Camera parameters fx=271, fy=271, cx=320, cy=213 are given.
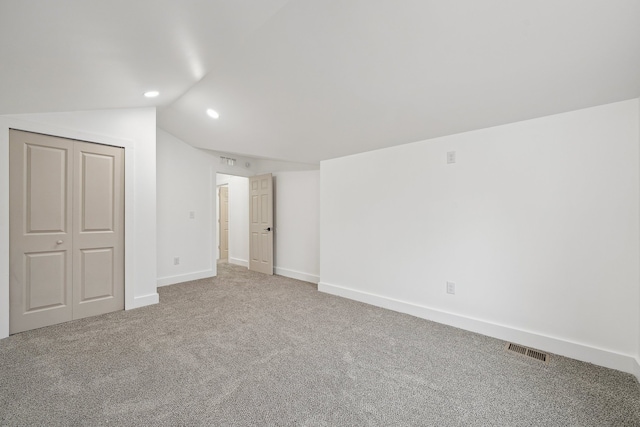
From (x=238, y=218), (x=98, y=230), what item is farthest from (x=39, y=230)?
(x=238, y=218)

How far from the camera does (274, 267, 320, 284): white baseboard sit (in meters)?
4.81

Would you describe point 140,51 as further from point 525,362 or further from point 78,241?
point 525,362

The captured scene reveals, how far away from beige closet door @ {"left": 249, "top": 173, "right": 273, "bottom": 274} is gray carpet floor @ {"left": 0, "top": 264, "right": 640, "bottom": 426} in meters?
2.38

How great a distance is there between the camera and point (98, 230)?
10.6 ft

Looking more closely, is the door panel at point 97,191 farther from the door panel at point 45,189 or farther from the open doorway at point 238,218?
the open doorway at point 238,218

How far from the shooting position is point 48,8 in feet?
4.18

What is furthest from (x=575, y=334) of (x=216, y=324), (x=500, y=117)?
(x=216, y=324)

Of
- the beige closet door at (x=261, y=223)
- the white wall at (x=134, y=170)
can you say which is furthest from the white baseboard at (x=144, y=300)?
the beige closet door at (x=261, y=223)

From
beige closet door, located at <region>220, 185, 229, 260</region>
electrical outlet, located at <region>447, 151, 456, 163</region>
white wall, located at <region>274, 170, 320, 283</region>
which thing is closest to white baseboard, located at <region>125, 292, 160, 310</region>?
white wall, located at <region>274, 170, 320, 283</region>

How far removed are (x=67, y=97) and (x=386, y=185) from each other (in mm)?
3463

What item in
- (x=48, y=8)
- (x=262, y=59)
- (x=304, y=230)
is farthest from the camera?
(x=304, y=230)

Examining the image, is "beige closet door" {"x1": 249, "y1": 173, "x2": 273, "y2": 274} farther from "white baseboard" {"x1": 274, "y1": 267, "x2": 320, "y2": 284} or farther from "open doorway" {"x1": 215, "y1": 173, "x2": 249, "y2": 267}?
"open doorway" {"x1": 215, "y1": 173, "x2": 249, "y2": 267}

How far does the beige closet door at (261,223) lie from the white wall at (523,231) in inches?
90.9

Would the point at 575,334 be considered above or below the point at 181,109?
below
